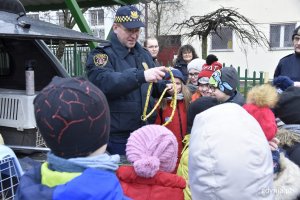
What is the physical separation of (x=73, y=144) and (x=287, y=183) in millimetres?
1180

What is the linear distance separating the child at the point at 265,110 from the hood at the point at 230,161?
605 mm

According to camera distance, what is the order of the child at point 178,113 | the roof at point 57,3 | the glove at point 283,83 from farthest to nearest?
the roof at point 57,3, the child at point 178,113, the glove at point 283,83

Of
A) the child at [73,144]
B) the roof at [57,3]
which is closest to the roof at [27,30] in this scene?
the child at [73,144]

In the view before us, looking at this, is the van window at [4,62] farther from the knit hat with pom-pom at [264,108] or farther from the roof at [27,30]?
the knit hat with pom-pom at [264,108]

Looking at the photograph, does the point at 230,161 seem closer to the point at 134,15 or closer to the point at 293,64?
the point at 134,15

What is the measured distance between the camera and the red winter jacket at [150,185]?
181 cm

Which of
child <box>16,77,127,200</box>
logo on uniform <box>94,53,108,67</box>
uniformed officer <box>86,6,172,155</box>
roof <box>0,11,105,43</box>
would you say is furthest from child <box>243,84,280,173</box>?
roof <box>0,11,105,43</box>

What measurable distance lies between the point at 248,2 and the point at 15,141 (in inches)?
675

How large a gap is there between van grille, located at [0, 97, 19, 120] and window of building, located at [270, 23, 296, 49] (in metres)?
17.2

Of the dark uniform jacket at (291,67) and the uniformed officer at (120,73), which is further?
the dark uniform jacket at (291,67)

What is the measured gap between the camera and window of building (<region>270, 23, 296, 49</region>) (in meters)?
17.8

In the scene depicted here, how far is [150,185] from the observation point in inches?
72.3

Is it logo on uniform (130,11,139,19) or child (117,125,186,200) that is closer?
child (117,125,186,200)

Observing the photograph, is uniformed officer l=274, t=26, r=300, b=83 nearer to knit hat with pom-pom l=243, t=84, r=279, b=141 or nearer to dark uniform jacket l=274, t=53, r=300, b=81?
dark uniform jacket l=274, t=53, r=300, b=81
